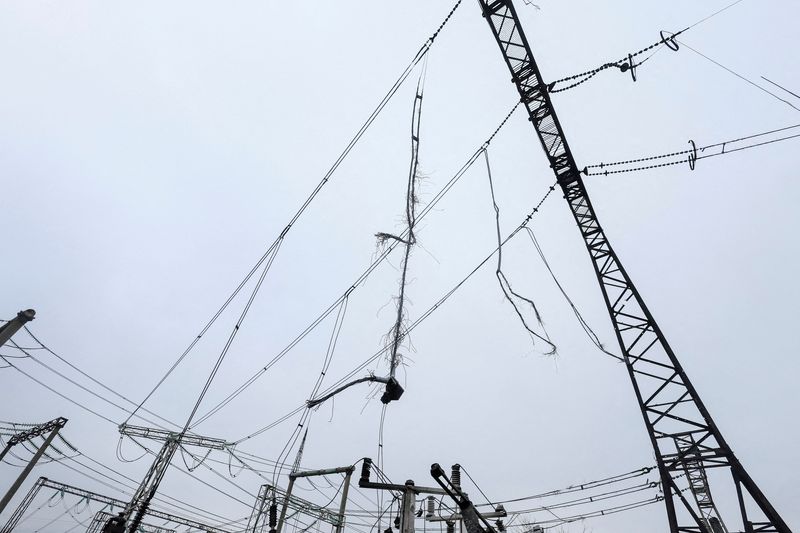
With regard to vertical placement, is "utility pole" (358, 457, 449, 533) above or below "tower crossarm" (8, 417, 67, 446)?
below

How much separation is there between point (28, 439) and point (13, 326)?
2080 cm

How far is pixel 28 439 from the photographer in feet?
68.3

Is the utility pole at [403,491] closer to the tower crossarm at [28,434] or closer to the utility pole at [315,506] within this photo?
the utility pole at [315,506]

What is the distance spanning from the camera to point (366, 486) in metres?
11.6

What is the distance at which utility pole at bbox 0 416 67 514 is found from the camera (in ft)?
56.1

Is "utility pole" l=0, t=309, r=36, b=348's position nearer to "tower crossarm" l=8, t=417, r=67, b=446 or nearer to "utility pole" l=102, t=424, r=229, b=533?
"utility pole" l=102, t=424, r=229, b=533

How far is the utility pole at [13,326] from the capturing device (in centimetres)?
712

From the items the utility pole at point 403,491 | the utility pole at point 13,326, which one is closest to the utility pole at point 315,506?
the utility pole at point 403,491

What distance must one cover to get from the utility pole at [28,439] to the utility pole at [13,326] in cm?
1642

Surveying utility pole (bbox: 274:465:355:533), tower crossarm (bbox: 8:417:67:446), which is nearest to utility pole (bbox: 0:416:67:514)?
tower crossarm (bbox: 8:417:67:446)

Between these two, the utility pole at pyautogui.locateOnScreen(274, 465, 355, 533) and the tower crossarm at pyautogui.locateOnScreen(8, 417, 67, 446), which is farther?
the tower crossarm at pyautogui.locateOnScreen(8, 417, 67, 446)

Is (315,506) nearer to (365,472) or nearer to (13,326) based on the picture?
(365,472)

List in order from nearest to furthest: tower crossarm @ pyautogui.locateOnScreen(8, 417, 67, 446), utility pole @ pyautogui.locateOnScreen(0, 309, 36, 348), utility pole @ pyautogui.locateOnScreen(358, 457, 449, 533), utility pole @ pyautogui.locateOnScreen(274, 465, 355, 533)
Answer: utility pole @ pyautogui.locateOnScreen(0, 309, 36, 348) < utility pole @ pyautogui.locateOnScreen(358, 457, 449, 533) < utility pole @ pyautogui.locateOnScreen(274, 465, 355, 533) < tower crossarm @ pyautogui.locateOnScreen(8, 417, 67, 446)

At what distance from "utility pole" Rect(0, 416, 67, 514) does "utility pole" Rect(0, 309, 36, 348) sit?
16.4 meters
